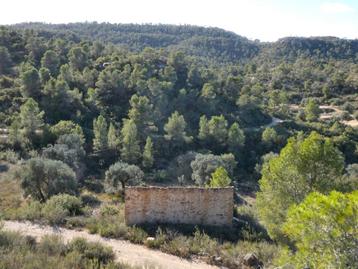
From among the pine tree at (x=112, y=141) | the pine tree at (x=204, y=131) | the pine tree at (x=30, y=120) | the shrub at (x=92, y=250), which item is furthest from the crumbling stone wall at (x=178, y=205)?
the pine tree at (x=204, y=131)

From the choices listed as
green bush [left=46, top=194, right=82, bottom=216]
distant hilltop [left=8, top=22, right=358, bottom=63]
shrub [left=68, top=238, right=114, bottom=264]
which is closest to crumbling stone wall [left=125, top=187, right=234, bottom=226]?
green bush [left=46, top=194, right=82, bottom=216]

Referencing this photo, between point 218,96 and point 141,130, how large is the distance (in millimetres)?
18352

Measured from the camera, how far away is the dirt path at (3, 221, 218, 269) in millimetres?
12172

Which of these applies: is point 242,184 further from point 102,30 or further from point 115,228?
point 102,30

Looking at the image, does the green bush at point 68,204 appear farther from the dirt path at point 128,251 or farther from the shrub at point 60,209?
the dirt path at point 128,251

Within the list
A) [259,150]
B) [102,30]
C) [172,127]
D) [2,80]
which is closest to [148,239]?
[172,127]

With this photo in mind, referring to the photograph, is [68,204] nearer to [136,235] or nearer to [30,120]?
[136,235]

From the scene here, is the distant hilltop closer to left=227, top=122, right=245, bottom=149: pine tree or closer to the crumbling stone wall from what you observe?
left=227, top=122, right=245, bottom=149: pine tree

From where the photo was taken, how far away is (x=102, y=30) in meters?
152

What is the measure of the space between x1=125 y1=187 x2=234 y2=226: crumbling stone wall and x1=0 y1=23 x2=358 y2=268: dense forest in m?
0.97

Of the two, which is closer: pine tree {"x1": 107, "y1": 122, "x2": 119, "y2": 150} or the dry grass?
the dry grass

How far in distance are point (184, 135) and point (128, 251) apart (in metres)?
34.2

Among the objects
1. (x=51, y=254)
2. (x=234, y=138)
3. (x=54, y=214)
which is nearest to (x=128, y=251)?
(x=51, y=254)

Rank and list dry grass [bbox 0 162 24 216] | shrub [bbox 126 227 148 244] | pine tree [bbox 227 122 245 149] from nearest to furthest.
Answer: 1. shrub [bbox 126 227 148 244]
2. dry grass [bbox 0 162 24 216]
3. pine tree [bbox 227 122 245 149]
